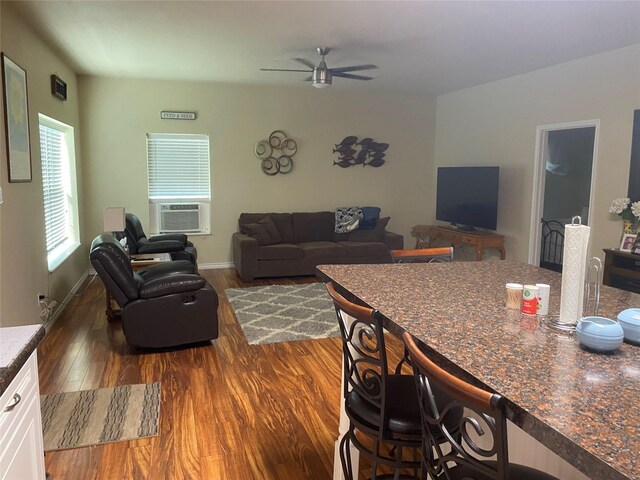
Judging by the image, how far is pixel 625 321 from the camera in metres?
1.48

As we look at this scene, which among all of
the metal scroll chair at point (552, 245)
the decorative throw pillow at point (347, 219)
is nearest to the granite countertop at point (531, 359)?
the decorative throw pillow at point (347, 219)

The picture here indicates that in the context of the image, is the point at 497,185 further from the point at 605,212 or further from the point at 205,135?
the point at 205,135

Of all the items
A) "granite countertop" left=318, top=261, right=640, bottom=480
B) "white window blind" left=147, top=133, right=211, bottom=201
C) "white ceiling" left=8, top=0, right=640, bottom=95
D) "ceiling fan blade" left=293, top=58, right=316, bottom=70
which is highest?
"white ceiling" left=8, top=0, right=640, bottom=95

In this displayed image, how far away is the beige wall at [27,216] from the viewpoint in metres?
3.41

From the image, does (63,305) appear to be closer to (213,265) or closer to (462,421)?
(213,265)

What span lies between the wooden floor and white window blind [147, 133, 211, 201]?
2554 millimetres

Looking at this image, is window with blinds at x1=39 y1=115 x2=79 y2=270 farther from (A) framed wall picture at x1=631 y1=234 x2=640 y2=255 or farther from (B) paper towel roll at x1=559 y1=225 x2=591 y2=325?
(A) framed wall picture at x1=631 y1=234 x2=640 y2=255

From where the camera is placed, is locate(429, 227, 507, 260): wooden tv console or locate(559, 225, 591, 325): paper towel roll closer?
Answer: locate(559, 225, 591, 325): paper towel roll

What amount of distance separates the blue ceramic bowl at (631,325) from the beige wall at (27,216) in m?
3.49

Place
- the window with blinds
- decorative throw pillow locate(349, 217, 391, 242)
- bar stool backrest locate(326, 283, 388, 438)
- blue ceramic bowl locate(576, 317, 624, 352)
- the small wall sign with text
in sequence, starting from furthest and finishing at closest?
1. decorative throw pillow locate(349, 217, 391, 242)
2. the small wall sign with text
3. the window with blinds
4. bar stool backrest locate(326, 283, 388, 438)
5. blue ceramic bowl locate(576, 317, 624, 352)

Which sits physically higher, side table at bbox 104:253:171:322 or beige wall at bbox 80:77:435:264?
beige wall at bbox 80:77:435:264

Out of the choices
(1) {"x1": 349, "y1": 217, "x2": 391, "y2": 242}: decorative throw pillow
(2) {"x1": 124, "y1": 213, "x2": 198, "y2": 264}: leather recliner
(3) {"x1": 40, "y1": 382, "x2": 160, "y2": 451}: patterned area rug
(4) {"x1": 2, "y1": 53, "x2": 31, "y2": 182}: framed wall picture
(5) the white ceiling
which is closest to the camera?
(3) {"x1": 40, "y1": 382, "x2": 160, "y2": 451}: patterned area rug

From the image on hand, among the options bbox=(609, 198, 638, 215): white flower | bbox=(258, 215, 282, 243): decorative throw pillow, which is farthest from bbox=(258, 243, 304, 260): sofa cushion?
bbox=(609, 198, 638, 215): white flower

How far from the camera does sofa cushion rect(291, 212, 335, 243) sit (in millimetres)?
7117
